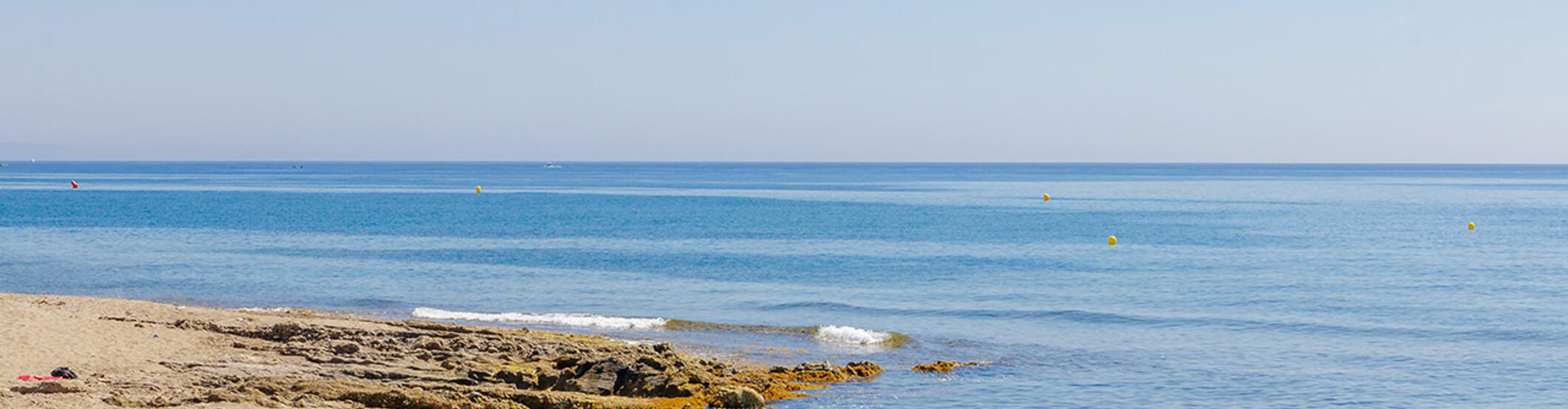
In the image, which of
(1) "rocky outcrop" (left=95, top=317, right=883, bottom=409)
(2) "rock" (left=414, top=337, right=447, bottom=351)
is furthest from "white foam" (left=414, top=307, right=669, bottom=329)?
(2) "rock" (left=414, top=337, right=447, bottom=351)

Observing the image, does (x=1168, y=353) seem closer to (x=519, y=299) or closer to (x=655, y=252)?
(x=519, y=299)

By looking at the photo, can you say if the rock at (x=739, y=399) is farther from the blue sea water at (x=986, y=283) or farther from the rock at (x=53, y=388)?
the rock at (x=53, y=388)

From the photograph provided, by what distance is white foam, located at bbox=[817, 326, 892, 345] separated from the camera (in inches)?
1008

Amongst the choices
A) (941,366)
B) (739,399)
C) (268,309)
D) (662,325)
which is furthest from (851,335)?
(268,309)

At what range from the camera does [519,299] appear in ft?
108

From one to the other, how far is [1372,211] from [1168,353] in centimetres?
7048

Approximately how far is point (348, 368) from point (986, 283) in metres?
22.0

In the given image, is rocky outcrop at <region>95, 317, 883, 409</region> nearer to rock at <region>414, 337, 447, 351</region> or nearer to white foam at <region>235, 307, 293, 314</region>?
rock at <region>414, 337, 447, 351</region>

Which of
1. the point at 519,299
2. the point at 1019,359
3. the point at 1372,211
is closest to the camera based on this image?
the point at 1019,359

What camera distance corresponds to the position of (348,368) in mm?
18906

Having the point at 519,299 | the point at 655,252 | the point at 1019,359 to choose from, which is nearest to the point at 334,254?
the point at 655,252

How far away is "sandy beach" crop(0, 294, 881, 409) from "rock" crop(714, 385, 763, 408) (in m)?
0.02

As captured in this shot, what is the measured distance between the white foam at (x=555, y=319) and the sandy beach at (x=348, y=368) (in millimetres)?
3345

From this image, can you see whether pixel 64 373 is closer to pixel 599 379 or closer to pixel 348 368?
pixel 348 368
